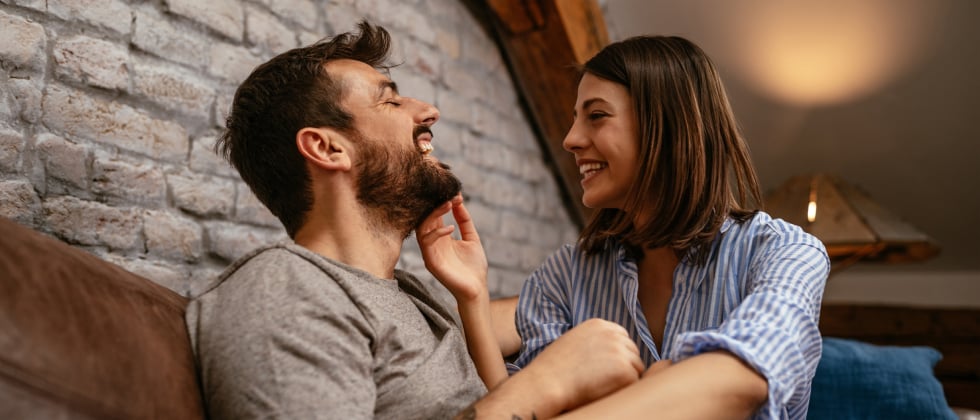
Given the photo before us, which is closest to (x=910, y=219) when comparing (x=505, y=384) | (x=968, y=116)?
(x=968, y=116)

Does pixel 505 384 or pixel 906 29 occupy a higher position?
pixel 906 29

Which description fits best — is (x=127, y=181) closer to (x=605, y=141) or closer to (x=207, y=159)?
(x=207, y=159)

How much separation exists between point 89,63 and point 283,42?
1.87ft

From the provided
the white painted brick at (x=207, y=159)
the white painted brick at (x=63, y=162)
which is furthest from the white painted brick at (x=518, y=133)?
the white painted brick at (x=63, y=162)

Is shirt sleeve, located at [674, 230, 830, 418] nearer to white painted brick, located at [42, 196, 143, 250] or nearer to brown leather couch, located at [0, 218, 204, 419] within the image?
brown leather couch, located at [0, 218, 204, 419]

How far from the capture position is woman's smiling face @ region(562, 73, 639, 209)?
148 centimetres

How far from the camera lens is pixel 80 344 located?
31.6 inches

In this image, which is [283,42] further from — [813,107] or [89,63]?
[813,107]

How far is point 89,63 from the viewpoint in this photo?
1.50 m

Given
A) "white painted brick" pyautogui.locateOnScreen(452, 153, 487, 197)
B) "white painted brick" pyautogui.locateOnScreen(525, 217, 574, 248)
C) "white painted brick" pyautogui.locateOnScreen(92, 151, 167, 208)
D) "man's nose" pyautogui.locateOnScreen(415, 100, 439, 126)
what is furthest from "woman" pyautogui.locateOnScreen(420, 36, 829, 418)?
"white painted brick" pyautogui.locateOnScreen(525, 217, 574, 248)

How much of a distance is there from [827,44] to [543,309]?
2.10 metres

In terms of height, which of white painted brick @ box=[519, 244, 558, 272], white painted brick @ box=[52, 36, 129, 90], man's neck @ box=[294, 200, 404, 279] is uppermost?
white painted brick @ box=[52, 36, 129, 90]

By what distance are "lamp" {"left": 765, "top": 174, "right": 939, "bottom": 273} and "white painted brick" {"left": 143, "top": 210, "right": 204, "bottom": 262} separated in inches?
89.5

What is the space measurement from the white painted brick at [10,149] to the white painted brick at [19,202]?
0.03 metres
